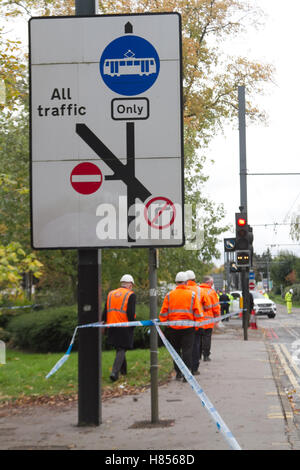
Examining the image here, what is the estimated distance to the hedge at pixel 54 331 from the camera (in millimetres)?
17641

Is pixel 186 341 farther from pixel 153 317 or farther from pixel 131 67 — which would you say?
pixel 131 67

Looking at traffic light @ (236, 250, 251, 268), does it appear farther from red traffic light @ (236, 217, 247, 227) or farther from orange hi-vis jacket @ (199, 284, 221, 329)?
orange hi-vis jacket @ (199, 284, 221, 329)

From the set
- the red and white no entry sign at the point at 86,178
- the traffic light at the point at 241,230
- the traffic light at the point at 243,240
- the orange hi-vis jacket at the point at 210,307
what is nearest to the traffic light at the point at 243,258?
the traffic light at the point at 243,240

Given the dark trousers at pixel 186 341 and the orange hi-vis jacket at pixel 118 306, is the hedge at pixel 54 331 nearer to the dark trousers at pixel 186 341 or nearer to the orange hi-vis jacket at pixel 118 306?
the orange hi-vis jacket at pixel 118 306

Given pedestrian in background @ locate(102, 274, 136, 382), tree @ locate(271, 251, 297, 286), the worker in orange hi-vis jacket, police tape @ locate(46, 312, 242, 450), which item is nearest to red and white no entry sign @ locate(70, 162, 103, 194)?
police tape @ locate(46, 312, 242, 450)

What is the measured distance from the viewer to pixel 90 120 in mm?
8039

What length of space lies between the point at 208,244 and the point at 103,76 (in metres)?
19.4

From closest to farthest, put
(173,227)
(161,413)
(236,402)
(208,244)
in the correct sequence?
(173,227), (161,413), (236,402), (208,244)

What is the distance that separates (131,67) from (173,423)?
156 inches

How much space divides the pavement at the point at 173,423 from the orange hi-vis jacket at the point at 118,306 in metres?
1.36

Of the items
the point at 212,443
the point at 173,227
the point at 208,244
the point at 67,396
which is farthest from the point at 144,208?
the point at 208,244

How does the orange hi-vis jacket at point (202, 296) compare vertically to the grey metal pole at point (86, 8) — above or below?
below

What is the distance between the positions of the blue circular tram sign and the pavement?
362cm

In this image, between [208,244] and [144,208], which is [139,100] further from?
[208,244]
